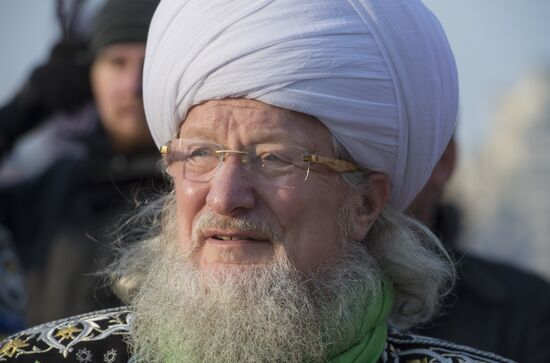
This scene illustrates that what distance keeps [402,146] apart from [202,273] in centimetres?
84

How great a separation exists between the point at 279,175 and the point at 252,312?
46cm

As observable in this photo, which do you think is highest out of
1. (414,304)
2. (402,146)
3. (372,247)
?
(402,146)

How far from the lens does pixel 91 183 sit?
A: 6938mm

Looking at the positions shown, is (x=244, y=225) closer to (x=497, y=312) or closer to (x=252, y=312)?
(x=252, y=312)

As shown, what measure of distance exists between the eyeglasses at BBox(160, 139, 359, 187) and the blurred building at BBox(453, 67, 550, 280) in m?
12.2

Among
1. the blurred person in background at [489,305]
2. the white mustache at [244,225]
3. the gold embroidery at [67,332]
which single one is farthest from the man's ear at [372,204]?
the blurred person in background at [489,305]

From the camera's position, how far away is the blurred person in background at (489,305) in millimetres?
4988

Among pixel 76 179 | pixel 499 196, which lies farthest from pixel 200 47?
pixel 499 196

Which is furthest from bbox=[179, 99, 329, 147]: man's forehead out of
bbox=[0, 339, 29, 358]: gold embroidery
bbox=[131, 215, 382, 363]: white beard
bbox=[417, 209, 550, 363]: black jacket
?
bbox=[417, 209, 550, 363]: black jacket

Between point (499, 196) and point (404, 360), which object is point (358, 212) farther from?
point (499, 196)

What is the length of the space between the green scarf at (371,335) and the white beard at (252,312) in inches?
1.1

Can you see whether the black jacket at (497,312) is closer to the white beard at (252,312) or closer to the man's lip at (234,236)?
the white beard at (252,312)

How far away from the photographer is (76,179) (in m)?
7.05

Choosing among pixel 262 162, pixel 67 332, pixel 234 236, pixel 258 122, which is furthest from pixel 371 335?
pixel 67 332
